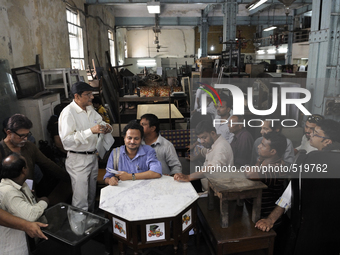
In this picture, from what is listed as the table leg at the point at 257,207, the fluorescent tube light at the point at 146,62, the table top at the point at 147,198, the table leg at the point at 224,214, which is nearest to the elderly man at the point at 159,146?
the table top at the point at 147,198

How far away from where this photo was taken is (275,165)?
8.54ft

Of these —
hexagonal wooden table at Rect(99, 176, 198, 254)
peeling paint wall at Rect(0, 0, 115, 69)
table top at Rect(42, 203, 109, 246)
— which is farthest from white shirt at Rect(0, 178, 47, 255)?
peeling paint wall at Rect(0, 0, 115, 69)

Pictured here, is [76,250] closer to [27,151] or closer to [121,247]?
[121,247]

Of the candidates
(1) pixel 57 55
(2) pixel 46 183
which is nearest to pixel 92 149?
(2) pixel 46 183

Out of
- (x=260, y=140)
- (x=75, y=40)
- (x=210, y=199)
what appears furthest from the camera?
(x=75, y=40)

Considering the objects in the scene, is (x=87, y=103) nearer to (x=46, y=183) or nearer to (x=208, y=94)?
(x=46, y=183)

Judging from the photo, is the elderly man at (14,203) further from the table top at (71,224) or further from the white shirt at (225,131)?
the white shirt at (225,131)

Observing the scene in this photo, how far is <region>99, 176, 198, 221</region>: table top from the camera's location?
6.91 feet

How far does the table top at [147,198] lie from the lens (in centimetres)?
211

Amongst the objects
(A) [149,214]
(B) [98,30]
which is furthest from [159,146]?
(B) [98,30]

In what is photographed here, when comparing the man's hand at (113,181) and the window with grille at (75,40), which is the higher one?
the window with grille at (75,40)

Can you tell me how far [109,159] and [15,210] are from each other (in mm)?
985

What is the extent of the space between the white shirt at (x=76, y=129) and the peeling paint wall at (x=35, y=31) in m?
2.42

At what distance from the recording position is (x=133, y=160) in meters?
2.79
